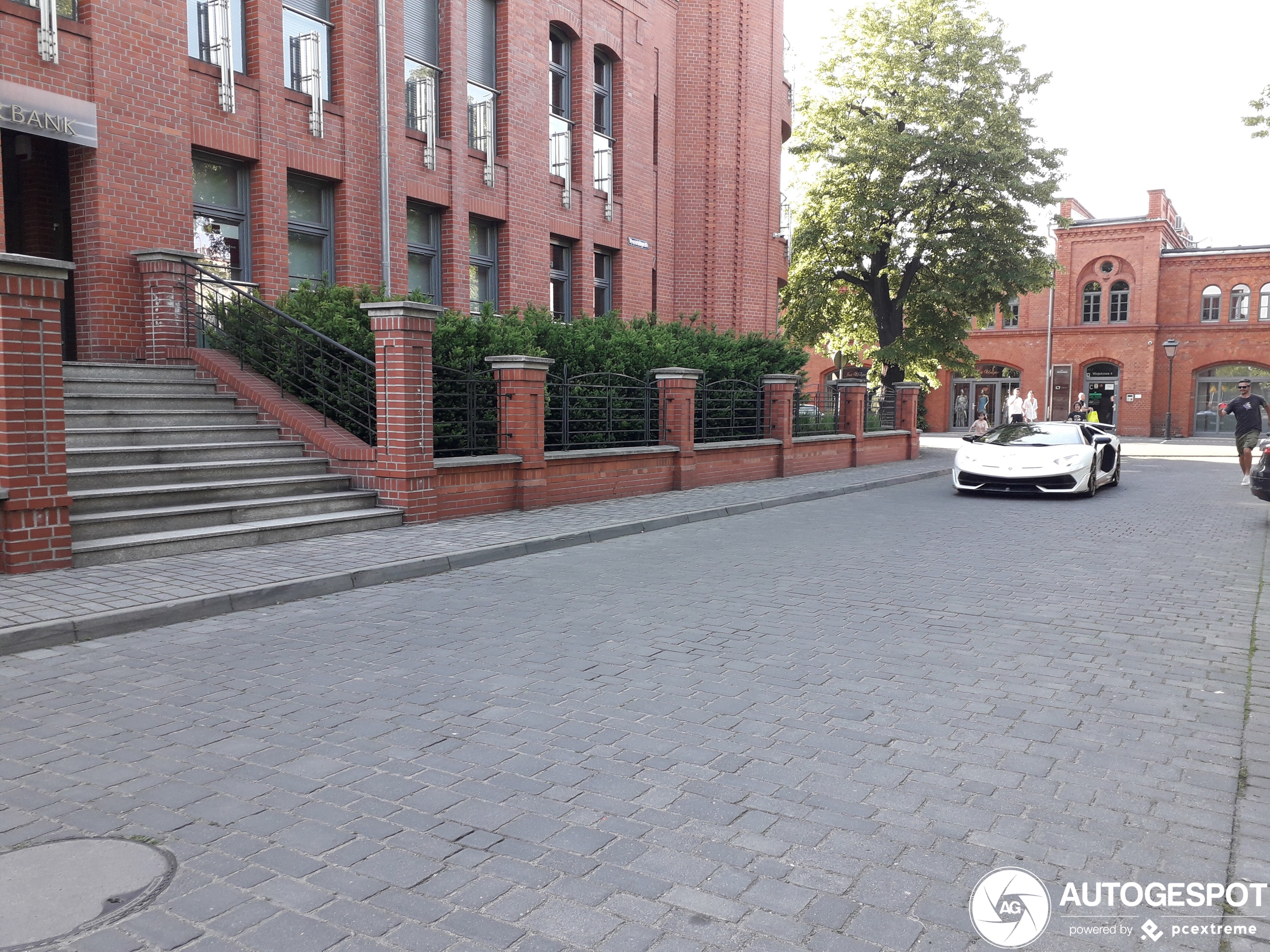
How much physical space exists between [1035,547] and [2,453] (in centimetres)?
990

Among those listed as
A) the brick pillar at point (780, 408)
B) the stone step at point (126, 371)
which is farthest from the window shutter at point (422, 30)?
the brick pillar at point (780, 408)

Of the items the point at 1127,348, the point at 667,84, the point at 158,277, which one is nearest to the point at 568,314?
the point at 667,84

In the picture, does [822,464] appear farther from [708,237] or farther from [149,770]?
[149,770]

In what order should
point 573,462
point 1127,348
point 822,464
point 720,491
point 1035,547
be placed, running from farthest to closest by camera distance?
point 1127,348 → point 822,464 → point 720,491 → point 573,462 → point 1035,547

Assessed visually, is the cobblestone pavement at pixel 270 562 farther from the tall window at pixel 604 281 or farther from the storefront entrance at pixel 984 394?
the storefront entrance at pixel 984 394

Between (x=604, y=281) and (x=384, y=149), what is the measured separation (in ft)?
25.9

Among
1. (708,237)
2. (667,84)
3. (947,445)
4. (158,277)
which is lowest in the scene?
(947,445)

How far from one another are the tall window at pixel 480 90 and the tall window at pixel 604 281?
4.75 metres

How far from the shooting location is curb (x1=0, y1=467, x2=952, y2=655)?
5.97 meters

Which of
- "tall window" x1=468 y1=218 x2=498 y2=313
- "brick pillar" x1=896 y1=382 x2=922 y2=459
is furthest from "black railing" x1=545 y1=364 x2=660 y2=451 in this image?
"brick pillar" x1=896 y1=382 x2=922 y2=459

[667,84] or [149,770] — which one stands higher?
[667,84]

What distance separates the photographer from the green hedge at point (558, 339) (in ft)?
39.5

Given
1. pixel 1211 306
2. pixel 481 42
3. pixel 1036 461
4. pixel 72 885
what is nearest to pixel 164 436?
pixel 72 885

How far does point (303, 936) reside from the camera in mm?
2732
